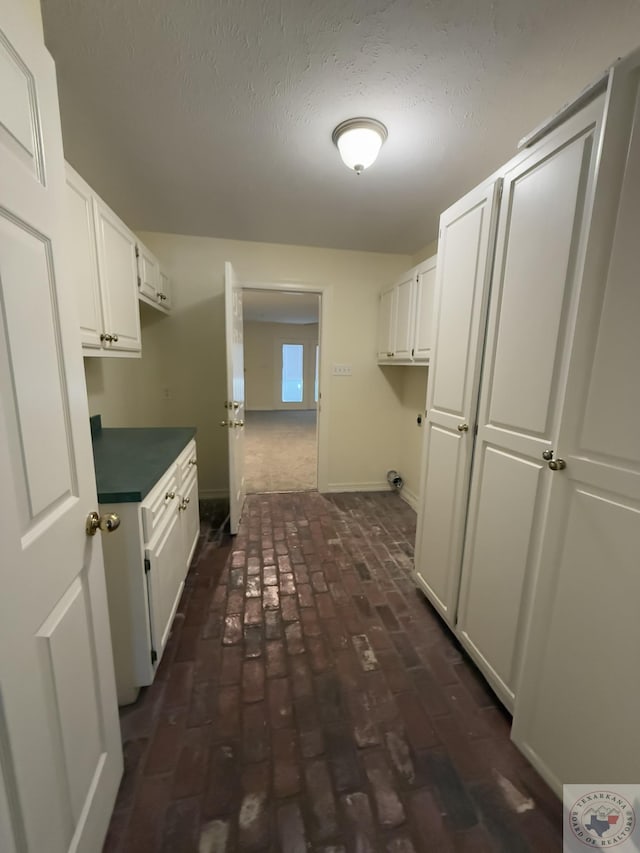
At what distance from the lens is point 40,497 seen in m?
0.68

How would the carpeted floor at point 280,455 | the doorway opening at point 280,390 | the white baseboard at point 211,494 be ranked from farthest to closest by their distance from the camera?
the doorway opening at point 280,390 → the carpeted floor at point 280,455 → the white baseboard at point 211,494

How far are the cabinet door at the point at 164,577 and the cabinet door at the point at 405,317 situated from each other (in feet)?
6.95

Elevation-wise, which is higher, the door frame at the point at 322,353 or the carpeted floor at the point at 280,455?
the door frame at the point at 322,353

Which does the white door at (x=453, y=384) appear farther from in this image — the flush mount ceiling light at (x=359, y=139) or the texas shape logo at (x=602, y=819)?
the texas shape logo at (x=602, y=819)

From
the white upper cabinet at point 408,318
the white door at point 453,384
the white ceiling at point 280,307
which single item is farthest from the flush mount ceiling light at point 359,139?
the white ceiling at point 280,307

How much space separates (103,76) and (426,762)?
9.35 feet

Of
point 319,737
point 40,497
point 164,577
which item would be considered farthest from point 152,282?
point 319,737

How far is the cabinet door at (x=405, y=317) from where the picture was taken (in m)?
2.72

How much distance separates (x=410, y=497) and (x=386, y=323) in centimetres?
174

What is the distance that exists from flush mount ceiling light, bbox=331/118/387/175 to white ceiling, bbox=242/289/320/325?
2.61m

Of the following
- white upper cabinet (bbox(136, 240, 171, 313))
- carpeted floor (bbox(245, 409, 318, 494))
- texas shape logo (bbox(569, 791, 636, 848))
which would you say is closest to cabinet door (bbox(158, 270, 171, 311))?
white upper cabinet (bbox(136, 240, 171, 313))

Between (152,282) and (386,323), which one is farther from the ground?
(152,282)

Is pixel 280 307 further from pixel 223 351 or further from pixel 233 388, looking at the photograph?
pixel 233 388

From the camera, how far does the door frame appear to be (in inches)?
126
